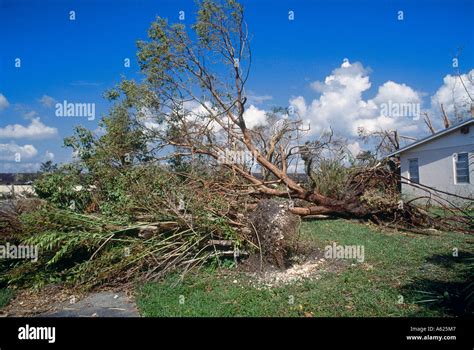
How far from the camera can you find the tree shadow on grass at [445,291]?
345cm

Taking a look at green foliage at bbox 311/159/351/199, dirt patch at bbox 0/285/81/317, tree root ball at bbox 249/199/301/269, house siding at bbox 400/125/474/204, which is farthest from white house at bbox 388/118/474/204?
dirt patch at bbox 0/285/81/317

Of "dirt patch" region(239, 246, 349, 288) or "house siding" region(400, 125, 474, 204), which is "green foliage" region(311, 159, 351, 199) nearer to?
"house siding" region(400, 125, 474, 204)

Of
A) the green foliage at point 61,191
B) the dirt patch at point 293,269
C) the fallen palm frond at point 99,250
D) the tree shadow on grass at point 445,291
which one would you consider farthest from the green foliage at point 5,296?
the tree shadow on grass at point 445,291

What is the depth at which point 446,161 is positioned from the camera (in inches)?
528

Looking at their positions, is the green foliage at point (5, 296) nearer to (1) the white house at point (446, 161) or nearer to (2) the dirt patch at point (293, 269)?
(2) the dirt patch at point (293, 269)

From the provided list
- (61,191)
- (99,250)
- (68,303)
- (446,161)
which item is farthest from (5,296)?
(446,161)

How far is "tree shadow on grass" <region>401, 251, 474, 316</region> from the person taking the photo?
3.45 m

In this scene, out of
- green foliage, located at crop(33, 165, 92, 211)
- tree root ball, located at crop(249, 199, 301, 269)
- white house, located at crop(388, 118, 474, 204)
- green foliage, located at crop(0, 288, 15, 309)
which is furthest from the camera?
white house, located at crop(388, 118, 474, 204)

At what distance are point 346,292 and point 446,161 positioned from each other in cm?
1213

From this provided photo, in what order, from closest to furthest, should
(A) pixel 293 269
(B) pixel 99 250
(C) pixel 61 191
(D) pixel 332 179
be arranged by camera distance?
(B) pixel 99 250
(A) pixel 293 269
(C) pixel 61 191
(D) pixel 332 179

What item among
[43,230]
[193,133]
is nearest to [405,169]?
[193,133]

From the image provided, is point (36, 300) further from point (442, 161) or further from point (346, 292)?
point (442, 161)
